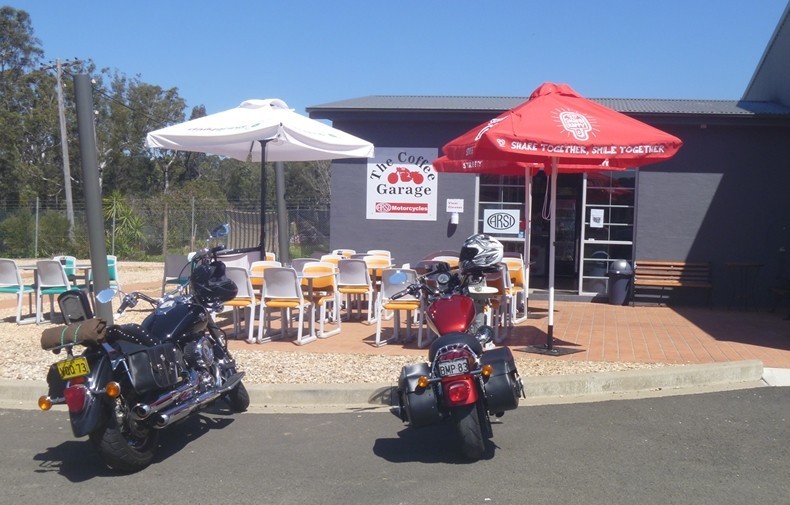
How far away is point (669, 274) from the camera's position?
46.9ft

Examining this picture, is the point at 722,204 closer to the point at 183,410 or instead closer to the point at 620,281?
the point at 620,281

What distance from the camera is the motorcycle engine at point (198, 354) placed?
6262 millimetres

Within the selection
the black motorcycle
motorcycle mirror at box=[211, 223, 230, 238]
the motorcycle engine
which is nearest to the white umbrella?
motorcycle mirror at box=[211, 223, 230, 238]

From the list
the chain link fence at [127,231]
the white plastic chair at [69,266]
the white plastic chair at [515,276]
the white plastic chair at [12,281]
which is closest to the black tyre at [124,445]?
the white plastic chair at [515,276]

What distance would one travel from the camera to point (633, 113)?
47.0 feet

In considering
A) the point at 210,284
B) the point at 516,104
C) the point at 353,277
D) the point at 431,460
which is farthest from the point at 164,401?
the point at 516,104

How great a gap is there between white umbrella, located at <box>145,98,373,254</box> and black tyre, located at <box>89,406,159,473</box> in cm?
528

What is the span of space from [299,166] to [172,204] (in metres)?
18.3

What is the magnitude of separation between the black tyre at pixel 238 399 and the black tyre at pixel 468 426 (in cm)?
238

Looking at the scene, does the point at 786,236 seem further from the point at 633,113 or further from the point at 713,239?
the point at 633,113

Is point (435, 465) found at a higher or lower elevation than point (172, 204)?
lower

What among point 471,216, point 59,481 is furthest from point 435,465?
point 471,216

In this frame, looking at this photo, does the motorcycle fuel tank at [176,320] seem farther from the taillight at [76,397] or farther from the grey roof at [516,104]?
the grey roof at [516,104]

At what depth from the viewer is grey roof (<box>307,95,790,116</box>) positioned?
565 inches
